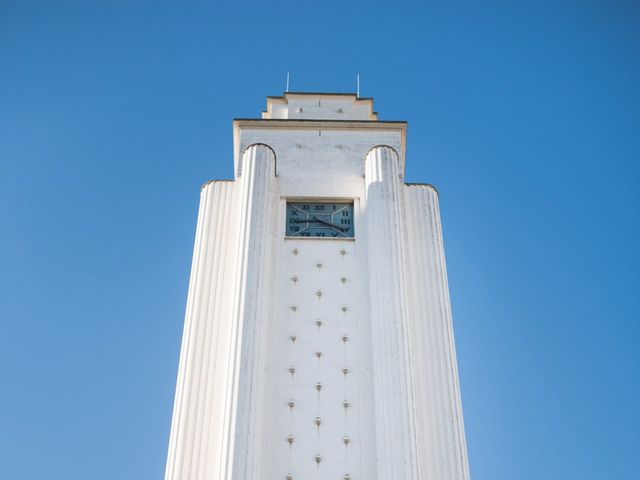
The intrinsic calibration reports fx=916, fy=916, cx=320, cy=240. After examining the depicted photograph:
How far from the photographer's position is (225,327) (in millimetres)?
21641

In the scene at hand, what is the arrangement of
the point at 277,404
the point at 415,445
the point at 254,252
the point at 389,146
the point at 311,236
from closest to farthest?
the point at 415,445 < the point at 277,404 < the point at 254,252 < the point at 311,236 < the point at 389,146

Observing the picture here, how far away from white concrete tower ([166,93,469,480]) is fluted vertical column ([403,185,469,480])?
32 millimetres

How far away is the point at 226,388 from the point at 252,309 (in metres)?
2.01

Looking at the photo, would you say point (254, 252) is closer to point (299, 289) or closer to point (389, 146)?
point (299, 289)

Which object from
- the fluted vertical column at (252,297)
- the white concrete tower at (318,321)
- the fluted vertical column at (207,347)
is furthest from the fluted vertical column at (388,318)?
the fluted vertical column at (207,347)

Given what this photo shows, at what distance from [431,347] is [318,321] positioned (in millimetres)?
2731

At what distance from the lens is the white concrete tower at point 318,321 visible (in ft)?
63.6

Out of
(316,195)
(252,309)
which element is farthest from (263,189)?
A: (252,309)

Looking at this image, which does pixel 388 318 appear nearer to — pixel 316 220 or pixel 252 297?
pixel 252 297

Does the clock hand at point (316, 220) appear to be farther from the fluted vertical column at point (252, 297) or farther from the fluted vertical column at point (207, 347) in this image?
the fluted vertical column at point (207, 347)

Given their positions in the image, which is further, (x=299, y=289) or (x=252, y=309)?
(x=299, y=289)

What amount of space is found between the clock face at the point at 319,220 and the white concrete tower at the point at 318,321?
41 mm

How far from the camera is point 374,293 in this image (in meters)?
21.5

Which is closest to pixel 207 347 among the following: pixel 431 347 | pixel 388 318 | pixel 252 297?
pixel 252 297
